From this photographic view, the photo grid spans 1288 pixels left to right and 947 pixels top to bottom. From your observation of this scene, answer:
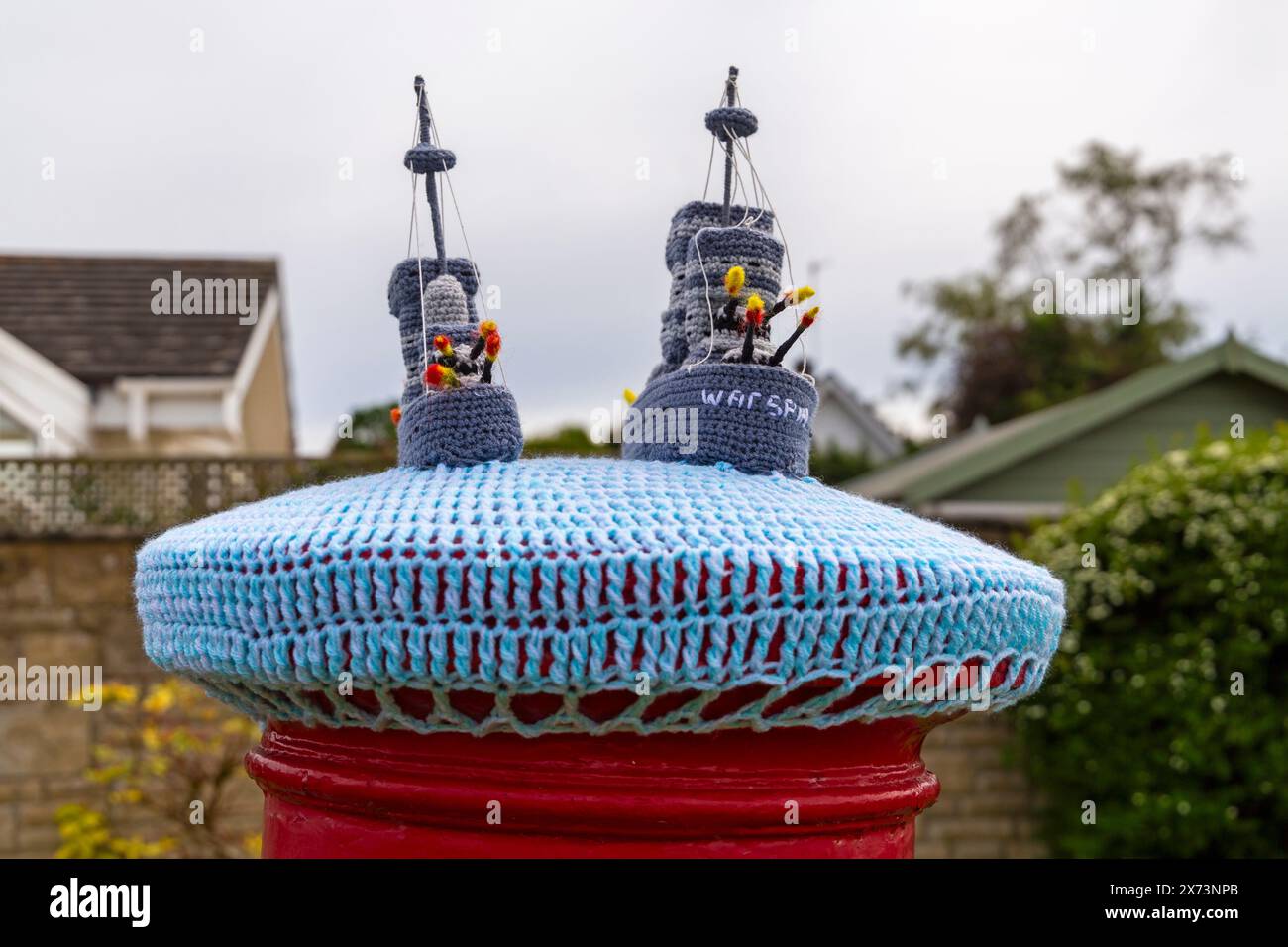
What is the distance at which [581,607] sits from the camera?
0.98 meters

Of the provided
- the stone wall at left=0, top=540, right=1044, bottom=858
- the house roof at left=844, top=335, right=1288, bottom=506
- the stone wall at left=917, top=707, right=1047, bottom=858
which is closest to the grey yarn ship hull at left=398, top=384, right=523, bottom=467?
the stone wall at left=0, top=540, right=1044, bottom=858

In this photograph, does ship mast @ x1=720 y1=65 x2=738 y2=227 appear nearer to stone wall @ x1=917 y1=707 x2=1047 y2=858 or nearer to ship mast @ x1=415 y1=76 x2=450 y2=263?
ship mast @ x1=415 y1=76 x2=450 y2=263

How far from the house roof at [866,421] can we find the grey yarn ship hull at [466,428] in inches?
758

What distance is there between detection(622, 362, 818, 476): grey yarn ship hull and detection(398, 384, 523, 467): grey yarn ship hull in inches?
7.3

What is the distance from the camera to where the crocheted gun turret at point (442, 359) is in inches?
49.3

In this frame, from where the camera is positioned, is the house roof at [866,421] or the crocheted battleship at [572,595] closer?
the crocheted battleship at [572,595]

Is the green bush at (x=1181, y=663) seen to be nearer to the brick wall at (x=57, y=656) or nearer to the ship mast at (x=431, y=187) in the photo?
the brick wall at (x=57, y=656)

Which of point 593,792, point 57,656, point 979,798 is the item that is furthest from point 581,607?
point 979,798

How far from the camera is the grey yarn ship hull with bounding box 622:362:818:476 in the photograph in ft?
4.21

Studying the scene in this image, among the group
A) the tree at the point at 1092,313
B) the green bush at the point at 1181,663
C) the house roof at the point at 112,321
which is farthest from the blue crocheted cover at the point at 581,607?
the tree at the point at 1092,313

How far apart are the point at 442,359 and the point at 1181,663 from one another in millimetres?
4882

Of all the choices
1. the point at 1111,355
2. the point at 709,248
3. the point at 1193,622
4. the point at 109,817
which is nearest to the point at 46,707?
the point at 109,817
